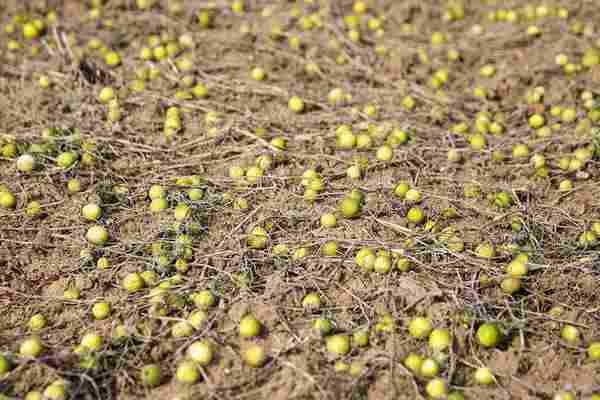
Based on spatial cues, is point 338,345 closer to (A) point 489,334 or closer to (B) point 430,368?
(B) point 430,368

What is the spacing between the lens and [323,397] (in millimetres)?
3020

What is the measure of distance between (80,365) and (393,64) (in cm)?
413

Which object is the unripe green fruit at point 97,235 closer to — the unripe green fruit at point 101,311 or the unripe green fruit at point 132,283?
the unripe green fruit at point 132,283

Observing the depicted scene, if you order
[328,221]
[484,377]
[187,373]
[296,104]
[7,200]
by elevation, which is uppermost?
[296,104]

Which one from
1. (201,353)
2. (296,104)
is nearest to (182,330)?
(201,353)

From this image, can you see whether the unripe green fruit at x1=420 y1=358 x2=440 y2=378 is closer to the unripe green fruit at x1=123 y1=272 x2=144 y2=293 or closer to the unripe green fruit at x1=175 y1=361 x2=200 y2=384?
the unripe green fruit at x1=175 y1=361 x2=200 y2=384

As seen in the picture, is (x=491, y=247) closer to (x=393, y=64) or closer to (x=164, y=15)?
(x=393, y=64)

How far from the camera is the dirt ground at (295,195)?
328 cm

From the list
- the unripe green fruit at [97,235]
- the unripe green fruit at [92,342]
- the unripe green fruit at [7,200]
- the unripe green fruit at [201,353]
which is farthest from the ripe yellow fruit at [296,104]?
the unripe green fruit at [92,342]

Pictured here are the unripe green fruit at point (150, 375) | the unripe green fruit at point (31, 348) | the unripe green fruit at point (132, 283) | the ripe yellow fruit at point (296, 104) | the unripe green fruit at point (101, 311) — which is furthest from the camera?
the ripe yellow fruit at point (296, 104)

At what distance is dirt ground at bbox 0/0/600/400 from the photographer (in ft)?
10.7

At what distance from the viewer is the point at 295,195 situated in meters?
4.26

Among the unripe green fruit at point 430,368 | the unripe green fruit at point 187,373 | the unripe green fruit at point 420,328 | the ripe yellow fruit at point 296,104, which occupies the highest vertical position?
the ripe yellow fruit at point 296,104

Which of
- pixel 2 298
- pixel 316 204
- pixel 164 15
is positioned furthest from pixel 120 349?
pixel 164 15
